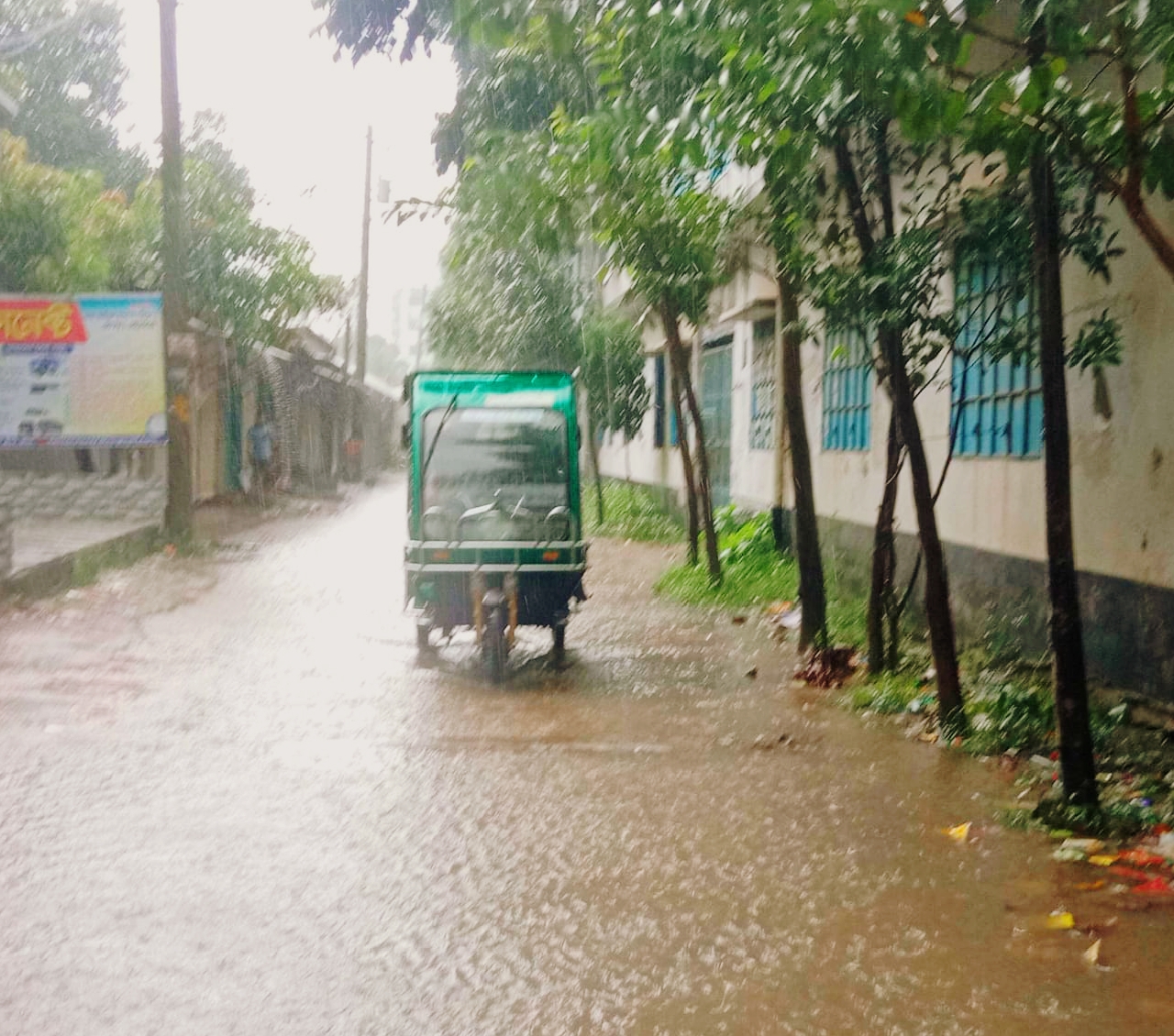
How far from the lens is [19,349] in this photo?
54.6 ft

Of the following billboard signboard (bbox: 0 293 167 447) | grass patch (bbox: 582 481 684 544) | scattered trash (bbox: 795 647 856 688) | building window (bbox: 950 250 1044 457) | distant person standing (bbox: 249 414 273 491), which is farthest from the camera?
distant person standing (bbox: 249 414 273 491)

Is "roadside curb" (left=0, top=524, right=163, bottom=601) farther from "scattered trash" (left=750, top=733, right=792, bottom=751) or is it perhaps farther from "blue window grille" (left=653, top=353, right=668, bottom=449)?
"blue window grille" (left=653, top=353, right=668, bottom=449)

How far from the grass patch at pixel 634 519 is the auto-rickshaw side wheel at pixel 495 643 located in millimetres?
11645

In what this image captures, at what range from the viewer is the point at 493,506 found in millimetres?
9578

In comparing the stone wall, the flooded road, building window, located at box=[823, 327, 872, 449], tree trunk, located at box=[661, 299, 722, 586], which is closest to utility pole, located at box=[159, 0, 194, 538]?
the stone wall

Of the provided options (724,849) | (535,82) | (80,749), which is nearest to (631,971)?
(724,849)

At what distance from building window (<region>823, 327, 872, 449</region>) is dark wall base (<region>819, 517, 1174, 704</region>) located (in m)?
1.17

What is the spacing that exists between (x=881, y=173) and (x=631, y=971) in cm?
570

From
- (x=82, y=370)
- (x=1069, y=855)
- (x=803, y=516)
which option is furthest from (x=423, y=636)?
(x=82, y=370)

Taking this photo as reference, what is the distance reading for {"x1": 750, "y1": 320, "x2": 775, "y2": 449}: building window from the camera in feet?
55.3

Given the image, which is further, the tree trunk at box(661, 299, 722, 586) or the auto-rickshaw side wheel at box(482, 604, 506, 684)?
the tree trunk at box(661, 299, 722, 586)

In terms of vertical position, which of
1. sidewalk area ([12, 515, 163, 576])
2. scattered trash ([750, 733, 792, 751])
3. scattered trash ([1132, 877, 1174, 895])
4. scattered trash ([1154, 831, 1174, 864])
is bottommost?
scattered trash ([1132, 877, 1174, 895])

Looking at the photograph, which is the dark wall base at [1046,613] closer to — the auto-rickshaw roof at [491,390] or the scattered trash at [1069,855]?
the scattered trash at [1069,855]

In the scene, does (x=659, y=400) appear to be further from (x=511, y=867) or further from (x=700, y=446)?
(x=511, y=867)
